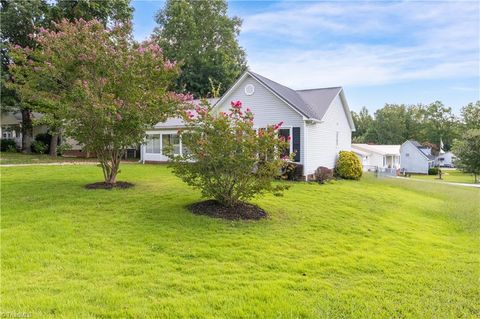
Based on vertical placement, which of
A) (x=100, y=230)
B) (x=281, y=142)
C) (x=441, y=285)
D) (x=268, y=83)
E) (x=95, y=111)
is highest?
(x=268, y=83)

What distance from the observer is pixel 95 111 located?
29.2 ft

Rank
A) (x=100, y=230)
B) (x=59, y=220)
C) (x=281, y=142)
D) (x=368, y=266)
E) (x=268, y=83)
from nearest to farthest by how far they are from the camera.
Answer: (x=368, y=266) → (x=100, y=230) → (x=59, y=220) → (x=281, y=142) → (x=268, y=83)

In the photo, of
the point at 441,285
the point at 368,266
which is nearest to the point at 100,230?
the point at 368,266

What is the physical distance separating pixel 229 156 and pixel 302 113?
9196mm

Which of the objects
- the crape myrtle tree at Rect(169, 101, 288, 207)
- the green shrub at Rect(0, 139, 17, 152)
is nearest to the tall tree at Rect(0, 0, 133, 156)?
the green shrub at Rect(0, 139, 17, 152)

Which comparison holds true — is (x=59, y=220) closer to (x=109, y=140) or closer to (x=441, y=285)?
(x=109, y=140)

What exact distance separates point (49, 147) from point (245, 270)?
1135 inches

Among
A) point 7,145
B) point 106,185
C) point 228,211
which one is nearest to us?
point 228,211

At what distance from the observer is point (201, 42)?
34.8 meters

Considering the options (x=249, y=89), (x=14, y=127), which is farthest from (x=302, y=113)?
(x=14, y=127)

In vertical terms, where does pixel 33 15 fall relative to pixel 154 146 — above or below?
above

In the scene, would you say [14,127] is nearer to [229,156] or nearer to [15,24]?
[15,24]

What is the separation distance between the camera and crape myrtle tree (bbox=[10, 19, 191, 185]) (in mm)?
9250

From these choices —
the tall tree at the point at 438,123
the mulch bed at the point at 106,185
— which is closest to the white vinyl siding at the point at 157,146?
the mulch bed at the point at 106,185
